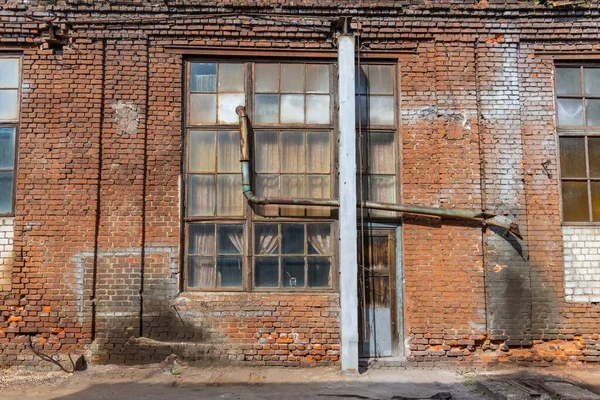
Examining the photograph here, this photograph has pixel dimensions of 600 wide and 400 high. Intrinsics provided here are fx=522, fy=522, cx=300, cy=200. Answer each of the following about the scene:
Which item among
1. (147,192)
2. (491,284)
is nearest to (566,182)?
(491,284)

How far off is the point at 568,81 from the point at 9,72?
8.13 metres

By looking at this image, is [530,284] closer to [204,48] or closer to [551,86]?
[551,86]

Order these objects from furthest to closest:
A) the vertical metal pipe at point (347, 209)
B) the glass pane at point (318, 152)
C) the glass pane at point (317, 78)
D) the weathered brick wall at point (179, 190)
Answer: the glass pane at point (317, 78) → the glass pane at point (318, 152) → the weathered brick wall at point (179, 190) → the vertical metal pipe at point (347, 209)

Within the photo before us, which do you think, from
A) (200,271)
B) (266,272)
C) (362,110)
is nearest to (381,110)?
(362,110)

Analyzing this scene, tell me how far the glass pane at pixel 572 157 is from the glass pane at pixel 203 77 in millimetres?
5141

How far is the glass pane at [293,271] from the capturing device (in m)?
7.34

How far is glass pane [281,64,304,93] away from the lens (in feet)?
25.1

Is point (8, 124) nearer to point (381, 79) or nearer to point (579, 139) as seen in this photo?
point (381, 79)

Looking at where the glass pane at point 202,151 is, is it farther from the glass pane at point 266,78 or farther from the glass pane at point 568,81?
the glass pane at point 568,81

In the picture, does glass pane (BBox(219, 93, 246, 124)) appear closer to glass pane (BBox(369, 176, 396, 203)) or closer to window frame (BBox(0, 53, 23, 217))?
glass pane (BBox(369, 176, 396, 203))

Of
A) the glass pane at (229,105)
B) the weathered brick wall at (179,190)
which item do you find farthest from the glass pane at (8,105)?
the glass pane at (229,105)

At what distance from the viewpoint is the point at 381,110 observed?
7668 mm

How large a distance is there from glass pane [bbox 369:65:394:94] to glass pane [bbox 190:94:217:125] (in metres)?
2.31

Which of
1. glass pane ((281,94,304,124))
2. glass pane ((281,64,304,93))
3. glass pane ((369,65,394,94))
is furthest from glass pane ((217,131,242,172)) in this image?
glass pane ((369,65,394,94))
